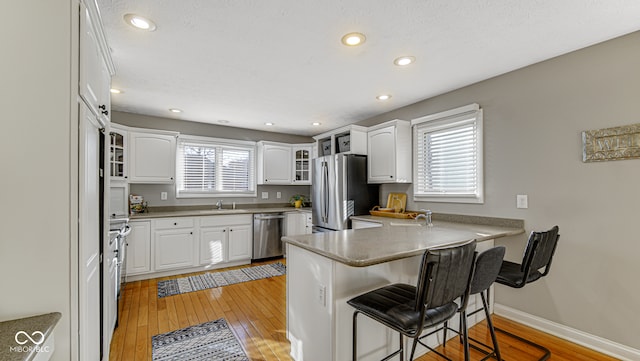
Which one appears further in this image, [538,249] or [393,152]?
[393,152]

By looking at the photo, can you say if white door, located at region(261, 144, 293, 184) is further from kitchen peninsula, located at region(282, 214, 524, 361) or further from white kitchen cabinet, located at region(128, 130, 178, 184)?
kitchen peninsula, located at region(282, 214, 524, 361)

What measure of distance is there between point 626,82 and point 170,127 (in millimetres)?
5342

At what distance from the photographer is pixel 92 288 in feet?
4.87

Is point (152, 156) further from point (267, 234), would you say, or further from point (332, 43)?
point (332, 43)

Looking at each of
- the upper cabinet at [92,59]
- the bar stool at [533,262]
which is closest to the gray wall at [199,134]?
the upper cabinet at [92,59]

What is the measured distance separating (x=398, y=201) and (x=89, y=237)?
3344 millimetres

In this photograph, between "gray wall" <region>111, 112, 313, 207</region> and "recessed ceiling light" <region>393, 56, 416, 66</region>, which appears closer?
"recessed ceiling light" <region>393, 56, 416, 66</region>

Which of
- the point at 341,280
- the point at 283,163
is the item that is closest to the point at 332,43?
the point at 341,280

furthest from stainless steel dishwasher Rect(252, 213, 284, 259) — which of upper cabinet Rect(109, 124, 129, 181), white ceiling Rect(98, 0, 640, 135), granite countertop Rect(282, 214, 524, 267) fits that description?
granite countertop Rect(282, 214, 524, 267)

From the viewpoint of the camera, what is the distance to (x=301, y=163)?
18.3ft

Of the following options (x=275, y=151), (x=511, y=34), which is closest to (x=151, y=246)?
(x=275, y=151)

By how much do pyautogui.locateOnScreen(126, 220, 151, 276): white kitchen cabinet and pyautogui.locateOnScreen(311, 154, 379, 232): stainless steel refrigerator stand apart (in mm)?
2398
